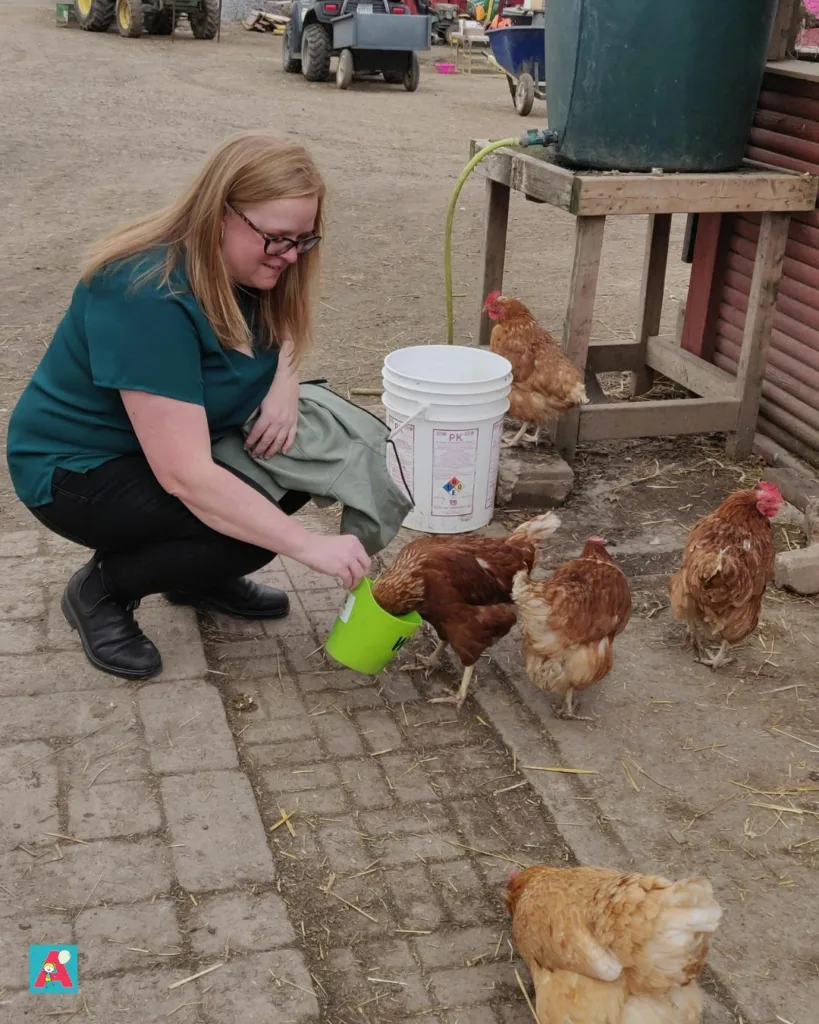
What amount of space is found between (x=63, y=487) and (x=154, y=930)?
3.99 ft

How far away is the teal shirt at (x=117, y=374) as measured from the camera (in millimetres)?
2676

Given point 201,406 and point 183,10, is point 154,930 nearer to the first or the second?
point 201,406

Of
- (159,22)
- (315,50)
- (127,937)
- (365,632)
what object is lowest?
(127,937)

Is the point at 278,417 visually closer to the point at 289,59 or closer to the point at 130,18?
the point at 289,59

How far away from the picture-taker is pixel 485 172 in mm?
4922

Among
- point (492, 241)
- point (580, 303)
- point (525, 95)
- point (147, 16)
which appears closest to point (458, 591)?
point (580, 303)

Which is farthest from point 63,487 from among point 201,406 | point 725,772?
point 725,772

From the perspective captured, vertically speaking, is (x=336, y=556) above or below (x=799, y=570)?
above

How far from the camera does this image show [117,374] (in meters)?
2.69

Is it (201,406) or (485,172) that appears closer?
(201,406)

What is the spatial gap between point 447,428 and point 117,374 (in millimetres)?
1593

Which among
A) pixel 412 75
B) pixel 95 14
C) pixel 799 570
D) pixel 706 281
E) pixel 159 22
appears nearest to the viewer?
pixel 799 570

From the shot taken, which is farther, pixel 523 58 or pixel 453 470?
pixel 523 58

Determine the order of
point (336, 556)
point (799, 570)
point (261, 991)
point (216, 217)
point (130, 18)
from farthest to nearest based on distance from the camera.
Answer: point (130, 18) < point (799, 570) < point (336, 556) < point (216, 217) < point (261, 991)
